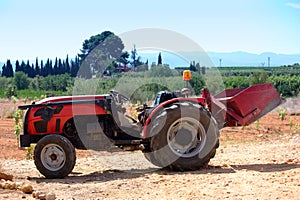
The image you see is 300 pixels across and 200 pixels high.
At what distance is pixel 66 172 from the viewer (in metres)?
8.52

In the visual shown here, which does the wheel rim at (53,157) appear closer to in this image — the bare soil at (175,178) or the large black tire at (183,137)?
the bare soil at (175,178)

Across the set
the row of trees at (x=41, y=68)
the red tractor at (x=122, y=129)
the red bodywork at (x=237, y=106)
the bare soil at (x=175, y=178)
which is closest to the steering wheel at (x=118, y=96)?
the red tractor at (x=122, y=129)

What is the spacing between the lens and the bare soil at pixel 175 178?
6.75 meters

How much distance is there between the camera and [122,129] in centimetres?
901

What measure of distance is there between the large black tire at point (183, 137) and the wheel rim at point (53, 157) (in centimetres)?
159

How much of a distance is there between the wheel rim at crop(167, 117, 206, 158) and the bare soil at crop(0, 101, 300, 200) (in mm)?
432

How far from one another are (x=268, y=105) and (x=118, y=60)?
35.9 feet

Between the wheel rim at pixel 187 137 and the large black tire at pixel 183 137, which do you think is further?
the wheel rim at pixel 187 137

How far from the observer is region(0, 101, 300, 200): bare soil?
6.75m

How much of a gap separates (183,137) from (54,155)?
232cm

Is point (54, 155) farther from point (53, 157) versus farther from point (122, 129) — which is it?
point (122, 129)

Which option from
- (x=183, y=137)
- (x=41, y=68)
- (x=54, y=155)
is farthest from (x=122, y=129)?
(x=41, y=68)

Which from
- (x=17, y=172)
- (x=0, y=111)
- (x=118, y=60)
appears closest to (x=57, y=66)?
(x=0, y=111)

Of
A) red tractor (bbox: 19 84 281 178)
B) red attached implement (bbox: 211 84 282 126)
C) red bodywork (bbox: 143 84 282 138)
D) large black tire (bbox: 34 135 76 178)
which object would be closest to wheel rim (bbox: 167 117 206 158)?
red tractor (bbox: 19 84 281 178)
